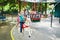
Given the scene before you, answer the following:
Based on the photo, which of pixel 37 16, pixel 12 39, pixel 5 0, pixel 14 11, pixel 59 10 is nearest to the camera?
pixel 12 39

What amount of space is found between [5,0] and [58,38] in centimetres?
3106

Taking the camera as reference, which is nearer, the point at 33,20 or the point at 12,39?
the point at 12,39

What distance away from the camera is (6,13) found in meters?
47.7

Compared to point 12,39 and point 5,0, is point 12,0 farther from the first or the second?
point 12,39

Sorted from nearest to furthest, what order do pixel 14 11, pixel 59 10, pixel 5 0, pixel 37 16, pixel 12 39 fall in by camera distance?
pixel 12 39 → pixel 37 16 → pixel 59 10 → pixel 5 0 → pixel 14 11

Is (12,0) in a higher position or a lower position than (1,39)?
higher

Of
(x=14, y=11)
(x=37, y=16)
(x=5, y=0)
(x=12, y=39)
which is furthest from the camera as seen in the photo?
(x=14, y=11)

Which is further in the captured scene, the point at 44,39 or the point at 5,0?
the point at 5,0

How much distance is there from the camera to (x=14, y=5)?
48.9 metres

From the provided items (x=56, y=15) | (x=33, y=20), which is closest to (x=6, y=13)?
(x=56, y=15)

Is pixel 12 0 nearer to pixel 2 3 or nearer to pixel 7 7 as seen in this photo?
pixel 2 3

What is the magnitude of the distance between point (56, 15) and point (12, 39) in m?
28.7

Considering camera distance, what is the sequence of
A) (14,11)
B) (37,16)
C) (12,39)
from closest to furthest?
(12,39), (37,16), (14,11)

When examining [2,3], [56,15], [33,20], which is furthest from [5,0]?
[33,20]
